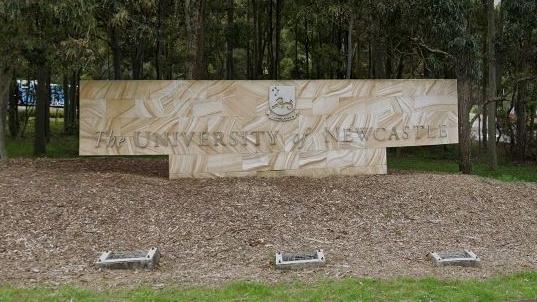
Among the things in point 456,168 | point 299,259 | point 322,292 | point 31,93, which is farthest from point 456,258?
point 31,93

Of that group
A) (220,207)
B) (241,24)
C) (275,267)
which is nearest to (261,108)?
(220,207)

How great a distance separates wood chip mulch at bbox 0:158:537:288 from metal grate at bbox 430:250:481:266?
15cm

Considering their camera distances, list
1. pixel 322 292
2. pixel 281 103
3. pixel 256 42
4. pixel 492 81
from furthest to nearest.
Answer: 1. pixel 256 42
2. pixel 492 81
3. pixel 281 103
4. pixel 322 292

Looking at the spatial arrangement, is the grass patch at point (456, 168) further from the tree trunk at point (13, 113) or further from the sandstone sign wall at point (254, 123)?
the tree trunk at point (13, 113)

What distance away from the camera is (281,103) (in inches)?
433

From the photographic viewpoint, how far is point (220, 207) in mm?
8922

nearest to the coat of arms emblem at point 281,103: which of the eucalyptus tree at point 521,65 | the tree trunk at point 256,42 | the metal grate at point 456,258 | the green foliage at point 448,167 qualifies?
the metal grate at point 456,258

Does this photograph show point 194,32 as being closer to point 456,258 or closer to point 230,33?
point 456,258

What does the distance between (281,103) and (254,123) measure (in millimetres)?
599

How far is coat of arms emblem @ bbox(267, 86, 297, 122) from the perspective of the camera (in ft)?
35.9

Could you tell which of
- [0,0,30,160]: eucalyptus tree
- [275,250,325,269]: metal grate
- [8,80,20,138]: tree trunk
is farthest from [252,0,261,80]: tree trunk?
[275,250,325,269]: metal grate

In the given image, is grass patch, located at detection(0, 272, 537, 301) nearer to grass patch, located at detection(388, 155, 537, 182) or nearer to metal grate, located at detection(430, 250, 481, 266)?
metal grate, located at detection(430, 250, 481, 266)

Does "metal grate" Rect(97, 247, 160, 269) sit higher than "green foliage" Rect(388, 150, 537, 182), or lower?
lower

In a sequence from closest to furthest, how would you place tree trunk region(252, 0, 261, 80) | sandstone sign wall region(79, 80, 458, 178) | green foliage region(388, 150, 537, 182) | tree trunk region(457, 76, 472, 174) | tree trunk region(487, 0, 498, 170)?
sandstone sign wall region(79, 80, 458, 178) → tree trunk region(457, 76, 472, 174) → green foliage region(388, 150, 537, 182) → tree trunk region(487, 0, 498, 170) → tree trunk region(252, 0, 261, 80)
